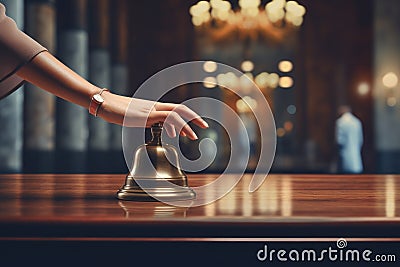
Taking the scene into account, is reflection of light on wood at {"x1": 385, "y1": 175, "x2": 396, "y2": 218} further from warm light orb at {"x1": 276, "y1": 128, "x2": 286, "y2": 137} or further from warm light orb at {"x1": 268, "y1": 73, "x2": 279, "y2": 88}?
warm light orb at {"x1": 276, "y1": 128, "x2": 286, "y2": 137}

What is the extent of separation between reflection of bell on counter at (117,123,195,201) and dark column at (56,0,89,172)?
600 centimetres

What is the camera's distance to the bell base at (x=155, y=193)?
38.4 inches

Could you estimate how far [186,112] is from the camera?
3.43ft

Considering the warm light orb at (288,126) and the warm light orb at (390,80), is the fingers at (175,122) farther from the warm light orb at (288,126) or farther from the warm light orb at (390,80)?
the warm light orb at (288,126)

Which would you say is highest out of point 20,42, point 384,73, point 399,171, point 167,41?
point 167,41

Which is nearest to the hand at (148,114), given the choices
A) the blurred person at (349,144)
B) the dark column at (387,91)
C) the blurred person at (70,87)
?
the blurred person at (70,87)

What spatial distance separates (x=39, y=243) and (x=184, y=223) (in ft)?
0.72

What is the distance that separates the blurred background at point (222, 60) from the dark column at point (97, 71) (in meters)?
0.02

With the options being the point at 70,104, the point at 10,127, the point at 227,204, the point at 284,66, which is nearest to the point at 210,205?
the point at 227,204

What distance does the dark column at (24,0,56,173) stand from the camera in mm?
6030

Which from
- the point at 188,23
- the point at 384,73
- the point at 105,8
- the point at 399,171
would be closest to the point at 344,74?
the point at 384,73

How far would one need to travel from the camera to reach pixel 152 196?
0.98 metres

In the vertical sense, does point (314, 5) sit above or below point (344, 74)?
above

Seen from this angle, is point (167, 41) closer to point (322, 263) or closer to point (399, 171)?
point (399, 171)
